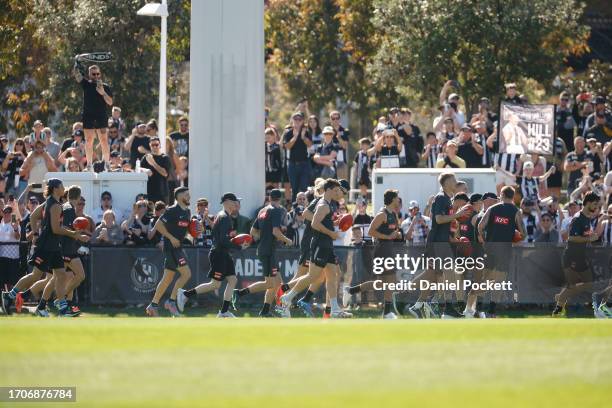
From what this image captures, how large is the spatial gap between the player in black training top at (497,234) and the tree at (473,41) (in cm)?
1169

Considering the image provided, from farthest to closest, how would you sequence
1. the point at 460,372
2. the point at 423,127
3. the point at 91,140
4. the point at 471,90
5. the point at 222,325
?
the point at 423,127
the point at 471,90
the point at 91,140
the point at 222,325
the point at 460,372

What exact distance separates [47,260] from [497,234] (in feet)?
21.6

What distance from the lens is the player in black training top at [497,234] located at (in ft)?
66.4

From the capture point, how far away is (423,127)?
50094 millimetres

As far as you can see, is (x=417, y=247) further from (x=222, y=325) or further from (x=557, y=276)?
(x=222, y=325)

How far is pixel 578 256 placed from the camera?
20.6 metres

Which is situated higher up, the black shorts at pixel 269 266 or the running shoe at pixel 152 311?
the black shorts at pixel 269 266

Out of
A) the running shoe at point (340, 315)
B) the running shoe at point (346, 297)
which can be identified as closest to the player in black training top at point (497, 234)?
the running shoe at point (340, 315)

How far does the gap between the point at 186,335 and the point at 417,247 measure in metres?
6.88

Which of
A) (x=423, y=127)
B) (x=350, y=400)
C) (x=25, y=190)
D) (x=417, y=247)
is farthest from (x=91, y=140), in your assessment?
(x=423, y=127)

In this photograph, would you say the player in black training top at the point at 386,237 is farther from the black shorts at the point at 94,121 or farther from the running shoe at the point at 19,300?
the black shorts at the point at 94,121

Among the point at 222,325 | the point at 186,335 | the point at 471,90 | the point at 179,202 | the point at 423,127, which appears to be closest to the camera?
the point at 186,335

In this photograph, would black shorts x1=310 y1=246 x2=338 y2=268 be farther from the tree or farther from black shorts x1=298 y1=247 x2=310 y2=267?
the tree

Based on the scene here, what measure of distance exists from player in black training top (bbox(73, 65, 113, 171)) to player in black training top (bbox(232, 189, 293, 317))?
440cm
